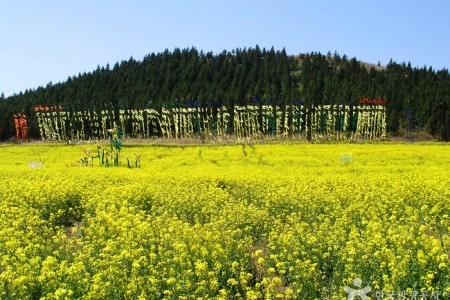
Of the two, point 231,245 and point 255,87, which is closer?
point 231,245

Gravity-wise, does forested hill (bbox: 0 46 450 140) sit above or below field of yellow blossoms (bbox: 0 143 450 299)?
above

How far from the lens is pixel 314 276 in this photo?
35.1ft

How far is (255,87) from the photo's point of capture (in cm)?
16075

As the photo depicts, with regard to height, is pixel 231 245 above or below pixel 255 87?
below

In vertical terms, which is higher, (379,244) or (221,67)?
(221,67)

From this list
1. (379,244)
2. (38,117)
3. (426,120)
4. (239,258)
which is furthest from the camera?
(38,117)

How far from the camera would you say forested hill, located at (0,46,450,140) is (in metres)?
120

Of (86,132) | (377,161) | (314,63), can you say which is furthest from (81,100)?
(377,161)

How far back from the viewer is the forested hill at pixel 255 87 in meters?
120

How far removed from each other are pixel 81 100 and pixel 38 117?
32972mm

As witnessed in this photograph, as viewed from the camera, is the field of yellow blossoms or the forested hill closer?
the field of yellow blossoms

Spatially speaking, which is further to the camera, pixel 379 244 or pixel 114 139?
pixel 114 139

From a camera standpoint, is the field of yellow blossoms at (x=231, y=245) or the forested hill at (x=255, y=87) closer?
the field of yellow blossoms at (x=231, y=245)

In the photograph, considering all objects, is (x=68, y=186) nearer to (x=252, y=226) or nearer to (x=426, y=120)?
(x=252, y=226)
